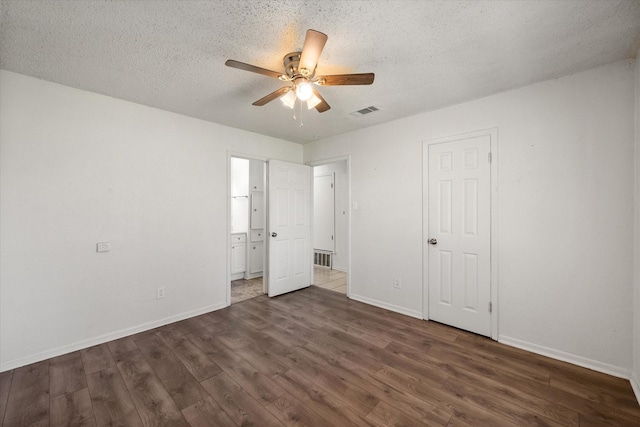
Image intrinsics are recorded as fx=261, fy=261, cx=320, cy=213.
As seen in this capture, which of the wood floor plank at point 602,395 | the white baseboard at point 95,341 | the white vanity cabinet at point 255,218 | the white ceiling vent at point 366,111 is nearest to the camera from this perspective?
the wood floor plank at point 602,395

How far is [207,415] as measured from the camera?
1707 millimetres

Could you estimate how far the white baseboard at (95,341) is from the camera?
7.27 feet

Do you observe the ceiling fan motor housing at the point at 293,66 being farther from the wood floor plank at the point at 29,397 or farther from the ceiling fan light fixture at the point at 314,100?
the wood floor plank at the point at 29,397

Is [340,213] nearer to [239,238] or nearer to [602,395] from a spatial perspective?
[239,238]

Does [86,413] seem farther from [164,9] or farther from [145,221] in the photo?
[164,9]

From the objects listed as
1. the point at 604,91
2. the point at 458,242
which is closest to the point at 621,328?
the point at 458,242

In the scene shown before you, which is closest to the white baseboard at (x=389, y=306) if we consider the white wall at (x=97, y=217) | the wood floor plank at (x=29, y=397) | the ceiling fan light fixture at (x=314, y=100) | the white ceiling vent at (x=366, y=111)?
the white wall at (x=97, y=217)

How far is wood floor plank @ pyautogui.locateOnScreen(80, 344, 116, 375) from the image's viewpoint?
87.5 inches

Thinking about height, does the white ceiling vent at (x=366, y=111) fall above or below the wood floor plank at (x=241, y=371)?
above

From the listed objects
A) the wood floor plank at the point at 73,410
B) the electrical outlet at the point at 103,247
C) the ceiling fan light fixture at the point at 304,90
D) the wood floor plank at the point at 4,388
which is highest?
the ceiling fan light fixture at the point at 304,90

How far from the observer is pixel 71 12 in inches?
62.2

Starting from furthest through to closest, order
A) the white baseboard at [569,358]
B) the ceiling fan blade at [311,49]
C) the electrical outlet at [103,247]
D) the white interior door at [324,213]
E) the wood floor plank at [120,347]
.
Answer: the white interior door at [324,213]
the electrical outlet at [103,247]
the wood floor plank at [120,347]
the white baseboard at [569,358]
the ceiling fan blade at [311,49]

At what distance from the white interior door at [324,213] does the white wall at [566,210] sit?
3.07 metres

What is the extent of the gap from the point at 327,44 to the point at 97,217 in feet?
8.99
